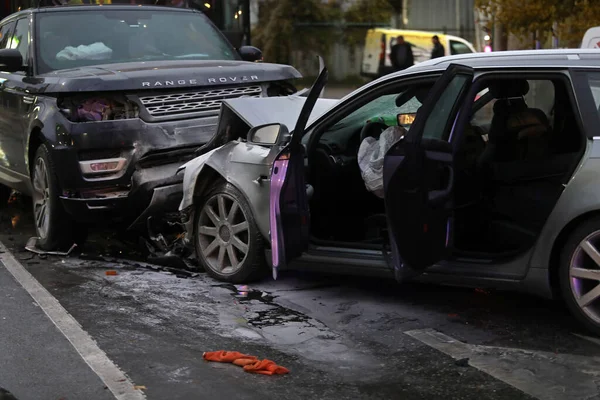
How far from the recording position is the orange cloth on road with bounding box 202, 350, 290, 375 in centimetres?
505

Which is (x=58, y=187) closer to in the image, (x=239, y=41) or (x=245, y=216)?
(x=245, y=216)

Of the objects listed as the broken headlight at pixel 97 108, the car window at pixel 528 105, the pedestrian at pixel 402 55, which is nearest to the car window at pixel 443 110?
the car window at pixel 528 105

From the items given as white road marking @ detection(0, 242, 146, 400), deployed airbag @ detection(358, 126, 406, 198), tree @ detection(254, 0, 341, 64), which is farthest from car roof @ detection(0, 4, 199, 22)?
tree @ detection(254, 0, 341, 64)

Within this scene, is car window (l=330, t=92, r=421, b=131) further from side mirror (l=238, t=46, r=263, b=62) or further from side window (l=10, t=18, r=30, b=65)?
side window (l=10, t=18, r=30, b=65)

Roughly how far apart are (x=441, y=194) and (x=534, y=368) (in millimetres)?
1169

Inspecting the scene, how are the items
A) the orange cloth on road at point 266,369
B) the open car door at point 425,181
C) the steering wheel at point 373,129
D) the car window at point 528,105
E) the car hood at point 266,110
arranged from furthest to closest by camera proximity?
the car hood at point 266,110 < the steering wheel at point 373,129 < the car window at point 528,105 < the open car door at point 425,181 < the orange cloth on road at point 266,369

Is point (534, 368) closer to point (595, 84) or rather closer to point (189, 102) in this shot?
point (595, 84)

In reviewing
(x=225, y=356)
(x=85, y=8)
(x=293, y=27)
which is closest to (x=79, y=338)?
(x=225, y=356)

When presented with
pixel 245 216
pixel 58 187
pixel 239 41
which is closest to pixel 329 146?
pixel 245 216

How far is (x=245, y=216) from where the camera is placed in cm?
687

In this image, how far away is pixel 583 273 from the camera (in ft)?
17.8

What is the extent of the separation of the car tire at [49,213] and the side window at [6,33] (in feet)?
6.94

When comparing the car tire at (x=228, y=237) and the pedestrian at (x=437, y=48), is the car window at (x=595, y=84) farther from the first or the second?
the pedestrian at (x=437, y=48)

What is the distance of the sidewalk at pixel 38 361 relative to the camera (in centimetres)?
482
